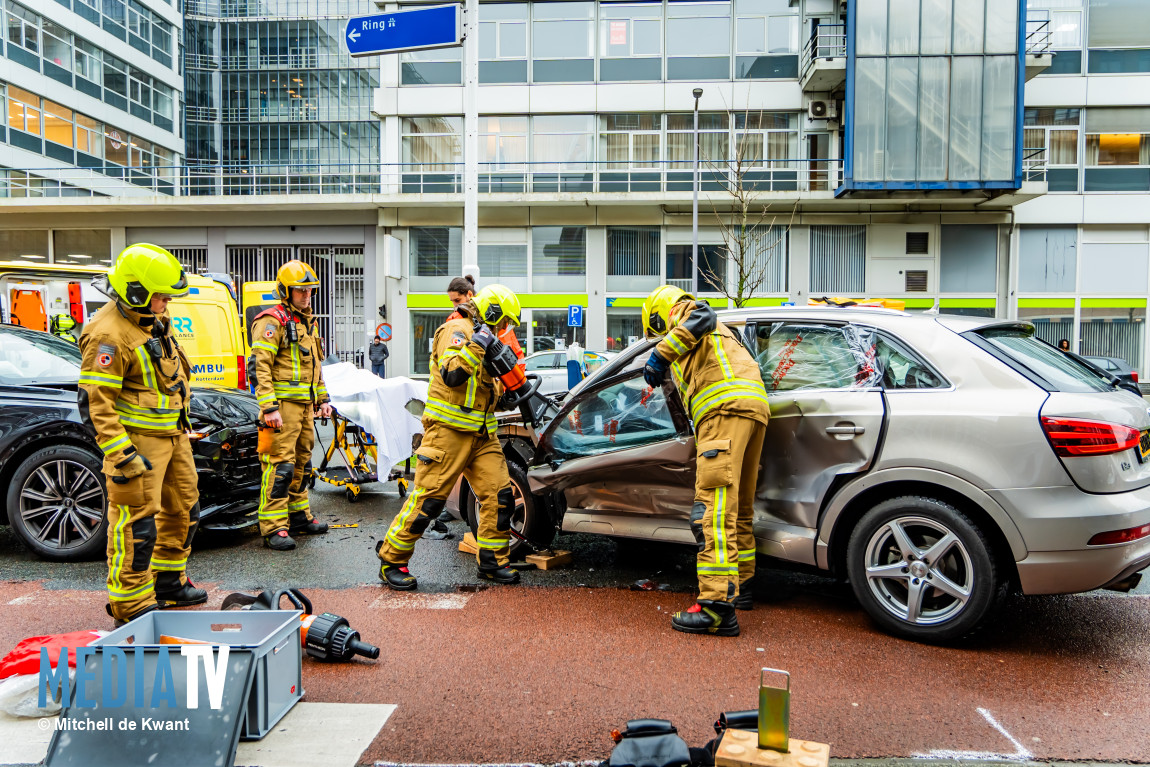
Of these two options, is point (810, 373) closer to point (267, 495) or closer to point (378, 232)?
point (267, 495)

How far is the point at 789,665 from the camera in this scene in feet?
13.0

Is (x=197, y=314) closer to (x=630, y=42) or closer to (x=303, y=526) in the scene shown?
(x=303, y=526)

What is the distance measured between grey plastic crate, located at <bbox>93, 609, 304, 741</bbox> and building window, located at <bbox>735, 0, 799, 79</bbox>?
A: 24.6m

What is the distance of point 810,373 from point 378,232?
2332 cm

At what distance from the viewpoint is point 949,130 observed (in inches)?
902

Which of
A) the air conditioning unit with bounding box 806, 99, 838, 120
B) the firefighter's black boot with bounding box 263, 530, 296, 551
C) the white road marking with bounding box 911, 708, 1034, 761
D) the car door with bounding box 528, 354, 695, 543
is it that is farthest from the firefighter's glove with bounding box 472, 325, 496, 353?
the air conditioning unit with bounding box 806, 99, 838, 120

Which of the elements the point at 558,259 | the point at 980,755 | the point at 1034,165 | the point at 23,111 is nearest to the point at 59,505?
the point at 980,755

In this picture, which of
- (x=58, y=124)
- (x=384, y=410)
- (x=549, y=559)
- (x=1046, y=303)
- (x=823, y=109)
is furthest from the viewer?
(x=58, y=124)

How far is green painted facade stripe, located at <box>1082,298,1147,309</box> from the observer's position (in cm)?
2508

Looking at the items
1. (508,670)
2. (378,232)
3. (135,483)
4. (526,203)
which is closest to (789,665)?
(508,670)

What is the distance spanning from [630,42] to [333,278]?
1172 cm

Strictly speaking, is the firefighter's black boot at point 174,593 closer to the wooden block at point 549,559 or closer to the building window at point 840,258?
the wooden block at point 549,559

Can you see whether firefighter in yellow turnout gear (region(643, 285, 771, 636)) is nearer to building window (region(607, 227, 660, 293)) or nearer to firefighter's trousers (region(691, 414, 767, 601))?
firefighter's trousers (region(691, 414, 767, 601))

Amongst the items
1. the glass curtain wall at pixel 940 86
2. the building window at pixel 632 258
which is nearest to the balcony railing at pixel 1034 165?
the glass curtain wall at pixel 940 86
